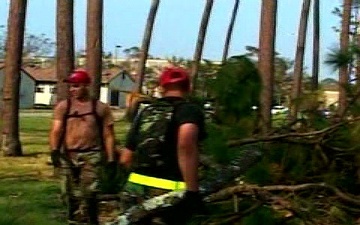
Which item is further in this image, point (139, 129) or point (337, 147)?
point (337, 147)

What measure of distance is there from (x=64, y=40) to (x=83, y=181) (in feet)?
28.8

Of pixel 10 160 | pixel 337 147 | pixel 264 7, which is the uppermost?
pixel 264 7

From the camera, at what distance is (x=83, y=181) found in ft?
31.5

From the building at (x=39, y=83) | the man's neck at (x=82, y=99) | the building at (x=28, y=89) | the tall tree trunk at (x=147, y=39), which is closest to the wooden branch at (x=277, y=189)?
the man's neck at (x=82, y=99)

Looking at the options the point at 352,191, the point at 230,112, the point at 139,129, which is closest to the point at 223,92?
the point at 230,112

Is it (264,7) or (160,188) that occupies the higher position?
(264,7)

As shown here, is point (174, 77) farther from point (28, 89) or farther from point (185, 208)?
point (28, 89)

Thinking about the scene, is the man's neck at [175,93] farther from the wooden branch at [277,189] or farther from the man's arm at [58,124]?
the man's arm at [58,124]

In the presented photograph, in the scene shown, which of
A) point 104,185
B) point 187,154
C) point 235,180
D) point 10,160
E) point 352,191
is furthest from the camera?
point 10,160

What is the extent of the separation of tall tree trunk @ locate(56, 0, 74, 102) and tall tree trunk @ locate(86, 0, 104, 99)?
1158 millimetres

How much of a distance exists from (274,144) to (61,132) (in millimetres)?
2176

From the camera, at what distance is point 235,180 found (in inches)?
311

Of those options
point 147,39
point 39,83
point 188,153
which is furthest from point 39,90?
point 188,153

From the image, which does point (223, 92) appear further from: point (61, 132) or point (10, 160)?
point (10, 160)
